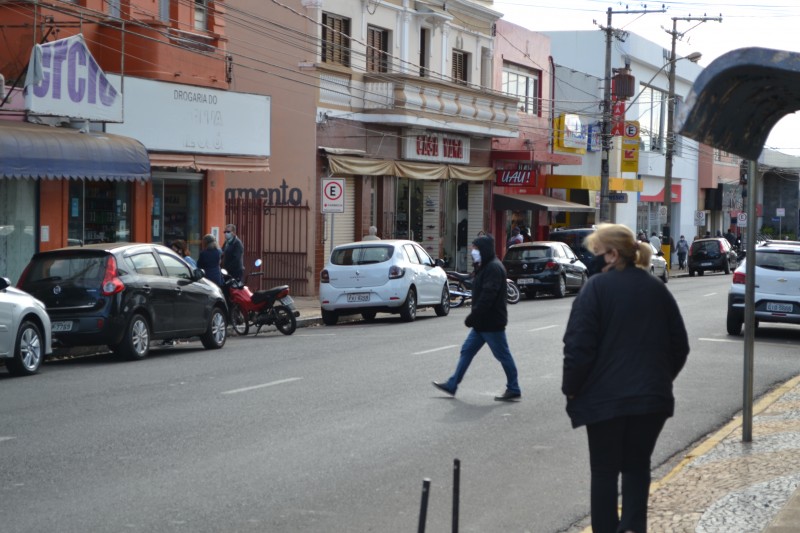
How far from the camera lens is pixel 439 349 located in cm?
1812

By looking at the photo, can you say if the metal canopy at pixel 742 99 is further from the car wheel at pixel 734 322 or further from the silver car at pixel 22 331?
the car wheel at pixel 734 322

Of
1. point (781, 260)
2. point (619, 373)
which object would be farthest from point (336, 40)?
point (619, 373)

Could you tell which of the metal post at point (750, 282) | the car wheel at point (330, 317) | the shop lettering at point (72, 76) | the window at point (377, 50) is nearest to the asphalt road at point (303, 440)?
the metal post at point (750, 282)

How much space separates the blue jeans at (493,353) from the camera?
12.9 metres

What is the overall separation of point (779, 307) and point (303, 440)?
1283 centimetres

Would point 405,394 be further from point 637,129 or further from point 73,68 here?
point 637,129

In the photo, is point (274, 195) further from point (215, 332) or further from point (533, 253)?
point (215, 332)

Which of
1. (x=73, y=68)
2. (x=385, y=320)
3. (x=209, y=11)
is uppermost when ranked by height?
(x=209, y=11)

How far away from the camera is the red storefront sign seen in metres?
42.7

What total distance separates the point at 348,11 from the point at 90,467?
2592 cm

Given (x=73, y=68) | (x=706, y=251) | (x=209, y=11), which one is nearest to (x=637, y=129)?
(x=706, y=251)

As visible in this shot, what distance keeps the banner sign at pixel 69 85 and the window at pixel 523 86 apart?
82.0 feet

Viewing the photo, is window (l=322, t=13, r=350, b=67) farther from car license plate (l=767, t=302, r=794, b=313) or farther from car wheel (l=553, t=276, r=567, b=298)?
car license plate (l=767, t=302, r=794, b=313)

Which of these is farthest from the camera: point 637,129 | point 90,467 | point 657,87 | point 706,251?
point 657,87
